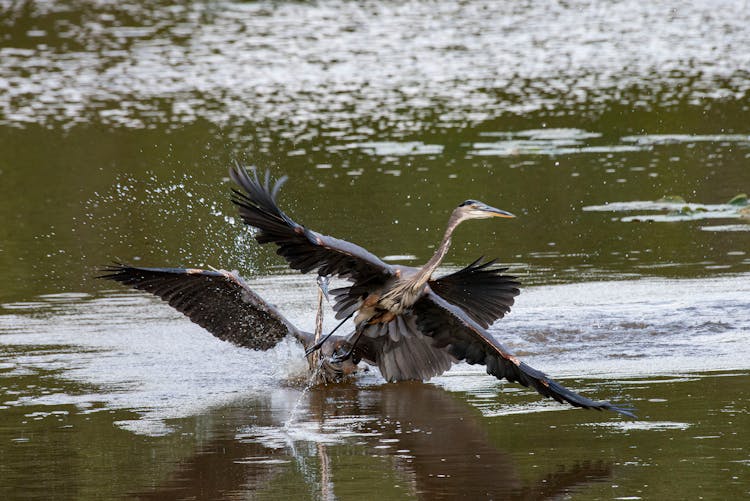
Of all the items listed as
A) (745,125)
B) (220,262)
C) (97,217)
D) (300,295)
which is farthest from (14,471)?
(745,125)

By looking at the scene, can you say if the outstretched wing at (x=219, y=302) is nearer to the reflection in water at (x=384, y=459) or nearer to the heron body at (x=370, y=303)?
the heron body at (x=370, y=303)

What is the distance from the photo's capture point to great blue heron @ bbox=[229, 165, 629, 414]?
28.3 feet

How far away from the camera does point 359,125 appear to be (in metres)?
22.2

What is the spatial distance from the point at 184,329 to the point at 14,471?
4008mm

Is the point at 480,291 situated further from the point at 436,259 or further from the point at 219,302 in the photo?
the point at 219,302

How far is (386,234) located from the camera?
15125mm

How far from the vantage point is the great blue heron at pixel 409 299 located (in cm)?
862

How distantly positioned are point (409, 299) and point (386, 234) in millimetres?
5681

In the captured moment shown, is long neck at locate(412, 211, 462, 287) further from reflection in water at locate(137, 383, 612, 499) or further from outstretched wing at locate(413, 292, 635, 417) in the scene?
reflection in water at locate(137, 383, 612, 499)

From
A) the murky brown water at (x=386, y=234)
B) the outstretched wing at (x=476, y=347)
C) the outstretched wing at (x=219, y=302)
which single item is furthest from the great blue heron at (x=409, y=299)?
the outstretched wing at (x=219, y=302)

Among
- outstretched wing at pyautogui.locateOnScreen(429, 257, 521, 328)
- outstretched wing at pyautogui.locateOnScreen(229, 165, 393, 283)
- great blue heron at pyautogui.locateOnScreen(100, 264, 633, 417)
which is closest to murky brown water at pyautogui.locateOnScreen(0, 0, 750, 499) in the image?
great blue heron at pyautogui.locateOnScreen(100, 264, 633, 417)

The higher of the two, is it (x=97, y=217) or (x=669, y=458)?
(x=97, y=217)

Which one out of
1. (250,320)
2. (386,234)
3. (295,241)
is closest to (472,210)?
(295,241)

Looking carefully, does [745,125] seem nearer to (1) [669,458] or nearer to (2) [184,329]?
(2) [184,329]
